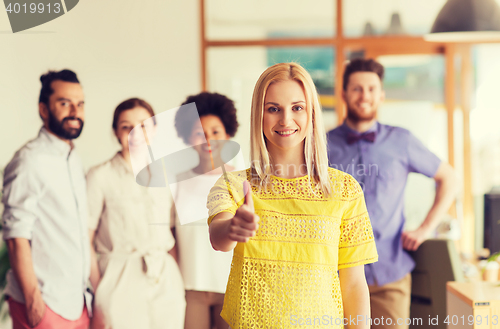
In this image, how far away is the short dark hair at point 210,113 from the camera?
2168 millimetres

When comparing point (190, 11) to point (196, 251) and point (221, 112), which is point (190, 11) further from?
point (196, 251)

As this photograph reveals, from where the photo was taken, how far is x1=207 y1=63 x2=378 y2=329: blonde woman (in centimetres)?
110

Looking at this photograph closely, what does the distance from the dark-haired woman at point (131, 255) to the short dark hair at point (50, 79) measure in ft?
1.43

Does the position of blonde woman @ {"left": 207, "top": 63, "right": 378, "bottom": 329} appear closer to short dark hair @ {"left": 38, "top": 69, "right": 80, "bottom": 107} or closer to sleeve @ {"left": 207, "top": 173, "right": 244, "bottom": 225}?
sleeve @ {"left": 207, "top": 173, "right": 244, "bottom": 225}

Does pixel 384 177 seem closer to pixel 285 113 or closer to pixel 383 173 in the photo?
pixel 383 173

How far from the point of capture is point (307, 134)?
43.8 inches

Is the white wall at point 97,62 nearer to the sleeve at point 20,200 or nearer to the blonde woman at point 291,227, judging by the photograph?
the sleeve at point 20,200

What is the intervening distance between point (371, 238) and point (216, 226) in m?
0.42

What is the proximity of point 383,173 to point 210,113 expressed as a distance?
0.91 m
